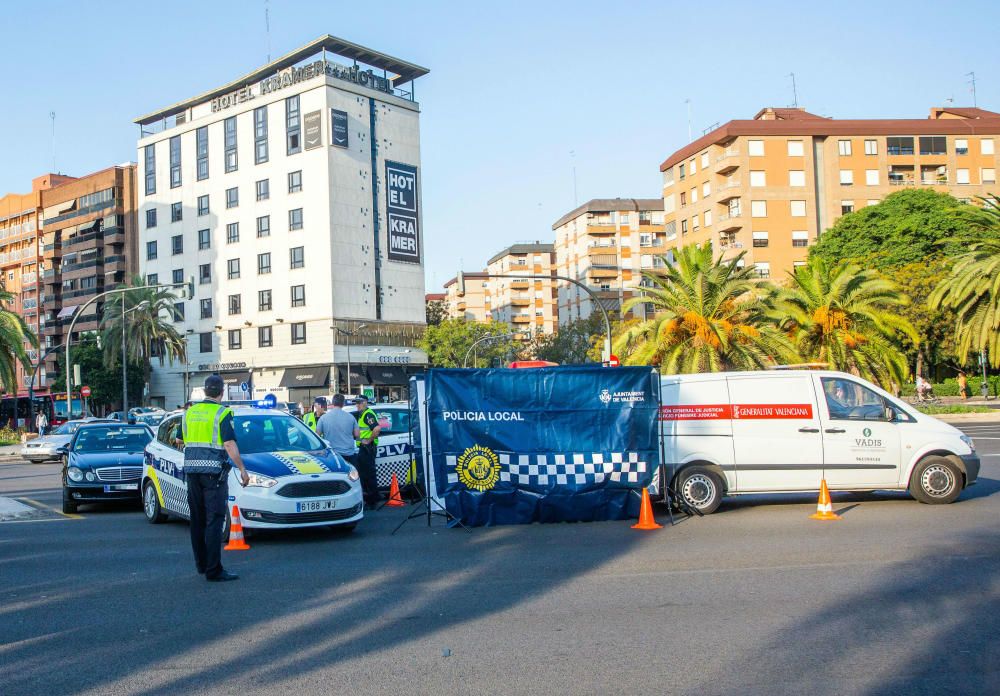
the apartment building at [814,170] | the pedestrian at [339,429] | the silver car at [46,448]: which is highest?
the apartment building at [814,170]

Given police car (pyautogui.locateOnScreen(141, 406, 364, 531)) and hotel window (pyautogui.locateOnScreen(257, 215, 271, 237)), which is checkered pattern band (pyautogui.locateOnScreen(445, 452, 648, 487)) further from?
hotel window (pyautogui.locateOnScreen(257, 215, 271, 237))

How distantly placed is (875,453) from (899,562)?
417 cm

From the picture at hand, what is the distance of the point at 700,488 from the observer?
12.7 metres

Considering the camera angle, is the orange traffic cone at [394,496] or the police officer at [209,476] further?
the orange traffic cone at [394,496]

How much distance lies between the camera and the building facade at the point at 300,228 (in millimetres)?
65562

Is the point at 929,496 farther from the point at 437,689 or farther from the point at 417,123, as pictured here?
the point at 417,123

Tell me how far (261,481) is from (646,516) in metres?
4.73

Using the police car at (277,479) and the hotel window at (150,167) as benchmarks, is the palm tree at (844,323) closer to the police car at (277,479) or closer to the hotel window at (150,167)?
the police car at (277,479)

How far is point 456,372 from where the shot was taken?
40.4 ft

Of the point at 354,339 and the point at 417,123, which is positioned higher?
the point at 417,123

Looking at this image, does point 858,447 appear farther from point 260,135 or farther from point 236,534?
point 260,135

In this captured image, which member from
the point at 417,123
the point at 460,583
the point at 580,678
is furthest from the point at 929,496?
the point at 417,123

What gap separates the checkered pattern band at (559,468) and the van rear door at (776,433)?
167cm

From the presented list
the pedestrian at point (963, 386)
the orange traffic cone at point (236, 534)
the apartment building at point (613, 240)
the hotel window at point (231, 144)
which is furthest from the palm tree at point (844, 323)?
the apartment building at point (613, 240)
